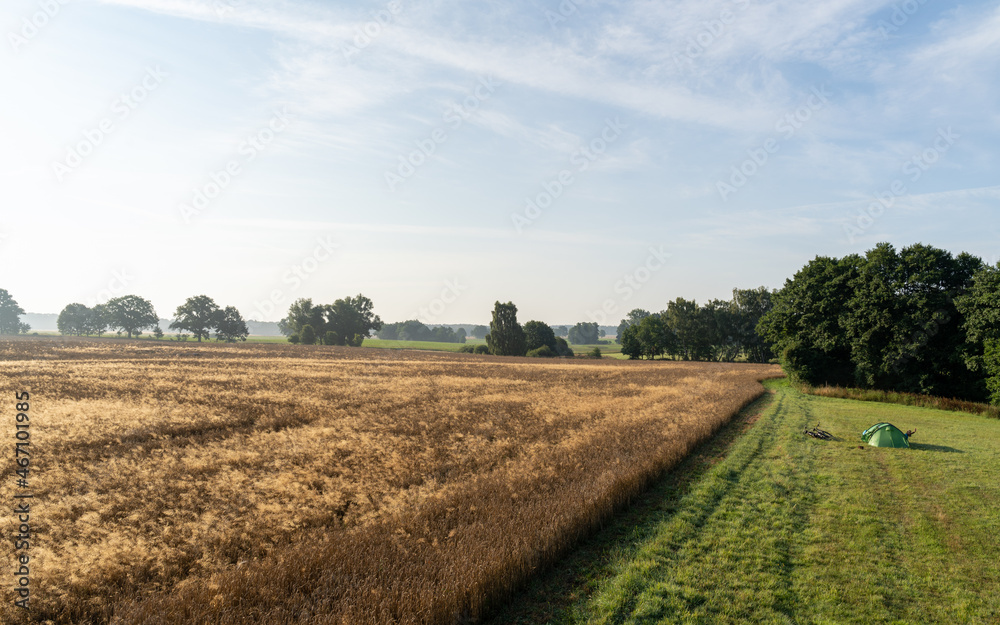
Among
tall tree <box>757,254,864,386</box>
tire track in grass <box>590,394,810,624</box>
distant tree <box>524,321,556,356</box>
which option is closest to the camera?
tire track in grass <box>590,394,810,624</box>

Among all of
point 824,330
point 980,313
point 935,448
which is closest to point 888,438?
point 935,448

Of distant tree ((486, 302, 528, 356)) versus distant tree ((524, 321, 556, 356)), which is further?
distant tree ((524, 321, 556, 356))

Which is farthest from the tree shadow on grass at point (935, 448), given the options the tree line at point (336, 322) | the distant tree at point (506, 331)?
the tree line at point (336, 322)

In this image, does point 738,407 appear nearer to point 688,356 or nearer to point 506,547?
point 506,547

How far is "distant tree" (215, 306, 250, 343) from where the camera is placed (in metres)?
130

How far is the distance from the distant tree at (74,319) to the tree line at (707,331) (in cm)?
16261

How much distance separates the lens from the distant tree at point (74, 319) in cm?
13775

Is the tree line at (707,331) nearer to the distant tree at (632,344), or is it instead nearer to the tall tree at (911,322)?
the distant tree at (632,344)

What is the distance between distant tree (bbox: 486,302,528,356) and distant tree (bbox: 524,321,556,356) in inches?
170

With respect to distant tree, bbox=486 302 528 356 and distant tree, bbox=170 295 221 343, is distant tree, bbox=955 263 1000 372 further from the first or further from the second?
distant tree, bbox=170 295 221 343

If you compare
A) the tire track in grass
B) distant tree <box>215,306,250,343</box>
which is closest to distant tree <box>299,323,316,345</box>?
distant tree <box>215,306,250,343</box>

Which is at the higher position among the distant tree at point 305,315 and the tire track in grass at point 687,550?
the distant tree at point 305,315

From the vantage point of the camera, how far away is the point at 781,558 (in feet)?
28.0

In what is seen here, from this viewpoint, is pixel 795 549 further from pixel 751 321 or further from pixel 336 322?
pixel 336 322
